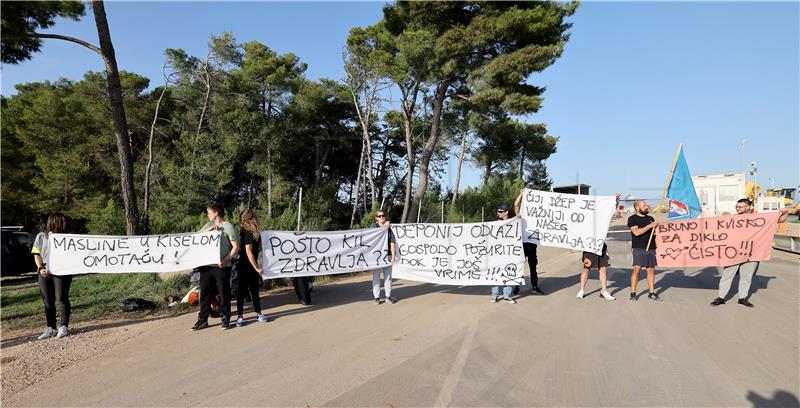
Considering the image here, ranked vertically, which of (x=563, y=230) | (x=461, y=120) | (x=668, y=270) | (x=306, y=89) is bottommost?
(x=668, y=270)

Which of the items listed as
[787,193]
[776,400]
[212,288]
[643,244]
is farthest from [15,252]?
[787,193]

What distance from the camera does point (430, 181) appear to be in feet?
132

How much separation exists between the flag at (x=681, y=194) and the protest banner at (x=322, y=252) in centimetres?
551

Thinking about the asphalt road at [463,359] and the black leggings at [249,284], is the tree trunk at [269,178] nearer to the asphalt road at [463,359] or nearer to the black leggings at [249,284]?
the asphalt road at [463,359]

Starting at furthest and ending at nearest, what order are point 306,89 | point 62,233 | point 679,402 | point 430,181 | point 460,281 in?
point 430,181, point 306,89, point 460,281, point 62,233, point 679,402

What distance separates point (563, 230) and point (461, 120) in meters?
21.5

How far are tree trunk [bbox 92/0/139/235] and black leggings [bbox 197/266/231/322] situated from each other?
4.30 m

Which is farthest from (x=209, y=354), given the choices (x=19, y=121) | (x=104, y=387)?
(x=19, y=121)

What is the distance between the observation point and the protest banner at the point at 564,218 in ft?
26.7

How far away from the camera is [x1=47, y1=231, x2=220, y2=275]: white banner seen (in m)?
6.30

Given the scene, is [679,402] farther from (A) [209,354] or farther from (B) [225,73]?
(B) [225,73]

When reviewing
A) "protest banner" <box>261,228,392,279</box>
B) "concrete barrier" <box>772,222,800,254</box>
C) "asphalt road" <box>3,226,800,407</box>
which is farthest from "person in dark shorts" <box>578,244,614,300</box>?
"concrete barrier" <box>772,222,800,254</box>

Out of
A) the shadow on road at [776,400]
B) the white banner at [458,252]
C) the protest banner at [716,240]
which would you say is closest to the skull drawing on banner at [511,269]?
the white banner at [458,252]

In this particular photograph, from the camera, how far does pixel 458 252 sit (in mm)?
8086
